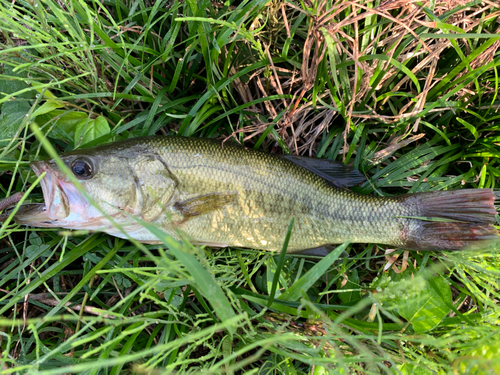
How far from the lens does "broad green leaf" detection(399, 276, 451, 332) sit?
2600mm

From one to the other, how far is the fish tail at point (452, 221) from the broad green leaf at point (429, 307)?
1.15 feet

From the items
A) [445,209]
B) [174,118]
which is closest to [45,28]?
[174,118]

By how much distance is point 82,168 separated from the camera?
7.93 feet

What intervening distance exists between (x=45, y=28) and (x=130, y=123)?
0.93 meters

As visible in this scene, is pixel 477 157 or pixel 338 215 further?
pixel 477 157

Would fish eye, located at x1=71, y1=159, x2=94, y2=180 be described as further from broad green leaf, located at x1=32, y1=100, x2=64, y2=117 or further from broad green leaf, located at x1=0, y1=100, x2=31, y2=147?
broad green leaf, located at x1=0, y1=100, x2=31, y2=147

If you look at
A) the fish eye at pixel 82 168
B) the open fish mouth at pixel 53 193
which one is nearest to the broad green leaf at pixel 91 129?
the fish eye at pixel 82 168

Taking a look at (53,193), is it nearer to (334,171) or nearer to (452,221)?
(334,171)

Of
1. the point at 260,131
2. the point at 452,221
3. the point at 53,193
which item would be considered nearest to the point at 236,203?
the point at 260,131

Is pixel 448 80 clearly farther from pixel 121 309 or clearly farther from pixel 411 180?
pixel 121 309

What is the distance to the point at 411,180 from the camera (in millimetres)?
2998

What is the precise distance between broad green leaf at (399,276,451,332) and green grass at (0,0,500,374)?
1 cm

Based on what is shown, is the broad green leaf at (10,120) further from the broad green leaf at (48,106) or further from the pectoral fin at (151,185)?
the pectoral fin at (151,185)

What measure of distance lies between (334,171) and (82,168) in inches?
85.8
